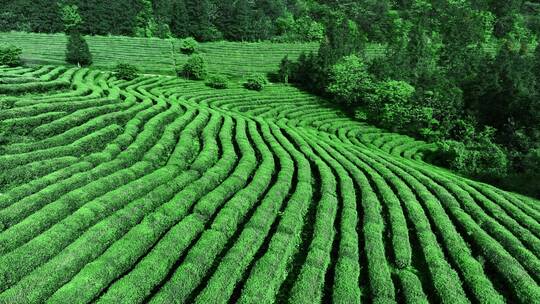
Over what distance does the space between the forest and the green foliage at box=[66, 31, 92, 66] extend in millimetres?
37504

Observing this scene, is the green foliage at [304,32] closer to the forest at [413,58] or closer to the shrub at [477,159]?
the forest at [413,58]

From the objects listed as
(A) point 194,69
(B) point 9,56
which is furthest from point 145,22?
(B) point 9,56

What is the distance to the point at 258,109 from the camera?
207ft

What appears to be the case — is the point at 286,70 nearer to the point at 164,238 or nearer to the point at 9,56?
the point at 9,56

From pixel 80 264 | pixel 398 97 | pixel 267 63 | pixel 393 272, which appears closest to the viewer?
pixel 80 264

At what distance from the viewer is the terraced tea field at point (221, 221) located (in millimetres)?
15727

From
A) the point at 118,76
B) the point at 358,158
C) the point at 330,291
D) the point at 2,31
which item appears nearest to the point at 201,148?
the point at 358,158

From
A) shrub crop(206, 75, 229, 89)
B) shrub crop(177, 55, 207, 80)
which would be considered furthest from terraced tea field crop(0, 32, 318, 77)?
shrub crop(206, 75, 229, 89)

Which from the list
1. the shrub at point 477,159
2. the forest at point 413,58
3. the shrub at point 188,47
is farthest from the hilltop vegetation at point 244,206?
the shrub at point 188,47

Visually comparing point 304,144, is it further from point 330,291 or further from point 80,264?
point 80,264

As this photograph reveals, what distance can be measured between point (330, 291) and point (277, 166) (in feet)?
49.1

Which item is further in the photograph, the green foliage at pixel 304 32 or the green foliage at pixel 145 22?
the green foliage at pixel 304 32

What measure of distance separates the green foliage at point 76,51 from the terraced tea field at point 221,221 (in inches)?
1774

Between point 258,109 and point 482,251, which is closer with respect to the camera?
point 482,251
